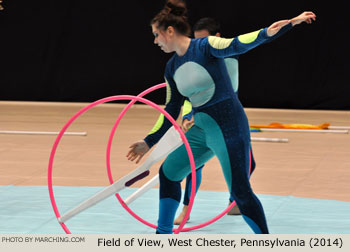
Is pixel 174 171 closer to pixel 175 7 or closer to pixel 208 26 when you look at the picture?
pixel 175 7

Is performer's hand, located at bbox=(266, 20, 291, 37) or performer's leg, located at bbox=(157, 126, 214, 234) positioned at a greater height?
performer's hand, located at bbox=(266, 20, 291, 37)

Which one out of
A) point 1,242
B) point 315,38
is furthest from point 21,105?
point 1,242

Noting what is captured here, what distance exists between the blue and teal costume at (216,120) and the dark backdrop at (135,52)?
9935 mm

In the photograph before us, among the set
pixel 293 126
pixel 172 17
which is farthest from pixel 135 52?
pixel 172 17

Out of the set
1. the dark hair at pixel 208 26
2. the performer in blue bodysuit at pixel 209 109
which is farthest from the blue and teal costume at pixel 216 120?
the dark hair at pixel 208 26

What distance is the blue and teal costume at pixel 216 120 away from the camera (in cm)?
382


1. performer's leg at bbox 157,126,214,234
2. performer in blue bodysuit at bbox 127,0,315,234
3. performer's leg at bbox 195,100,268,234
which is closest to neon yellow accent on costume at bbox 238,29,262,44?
performer in blue bodysuit at bbox 127,0,315,234

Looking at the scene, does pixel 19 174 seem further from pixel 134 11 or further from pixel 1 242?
pixel 134 11

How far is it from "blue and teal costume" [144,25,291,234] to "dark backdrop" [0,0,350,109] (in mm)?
9935

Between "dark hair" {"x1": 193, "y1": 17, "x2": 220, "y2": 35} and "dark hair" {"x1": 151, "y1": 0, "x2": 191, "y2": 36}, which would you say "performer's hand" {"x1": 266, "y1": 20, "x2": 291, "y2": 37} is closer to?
"dark hair" {"x1": 151, "y1": 0, "x2": 191, "y2": 36}

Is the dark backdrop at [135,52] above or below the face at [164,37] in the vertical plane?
below

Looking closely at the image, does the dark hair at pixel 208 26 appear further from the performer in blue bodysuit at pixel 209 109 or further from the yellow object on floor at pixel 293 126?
the yellow object on floor at pixel 293 126

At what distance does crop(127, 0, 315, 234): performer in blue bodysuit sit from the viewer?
150 inches

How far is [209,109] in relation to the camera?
394 centimetres
